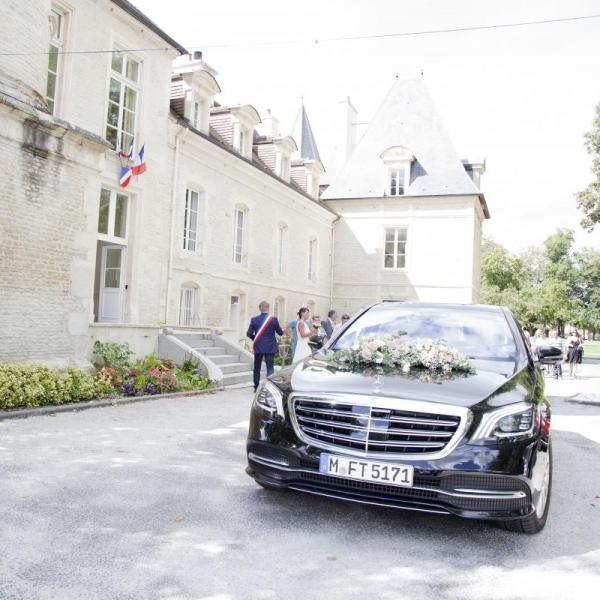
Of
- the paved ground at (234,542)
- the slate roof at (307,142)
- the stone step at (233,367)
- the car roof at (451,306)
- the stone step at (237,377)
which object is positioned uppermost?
the slate roof at (307,142)

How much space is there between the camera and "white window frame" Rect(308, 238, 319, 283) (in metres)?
25.9

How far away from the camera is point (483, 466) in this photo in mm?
3223

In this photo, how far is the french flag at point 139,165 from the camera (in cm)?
1361

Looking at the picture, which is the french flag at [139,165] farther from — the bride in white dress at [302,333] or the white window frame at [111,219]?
the bride in white dress at [302,333]

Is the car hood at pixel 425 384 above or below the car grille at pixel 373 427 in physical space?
above

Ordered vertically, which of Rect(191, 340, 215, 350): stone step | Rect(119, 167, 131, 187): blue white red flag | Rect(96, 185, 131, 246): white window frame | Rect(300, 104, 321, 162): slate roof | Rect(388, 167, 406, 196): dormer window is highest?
Rect(300, 104, 321, 162): slate roof

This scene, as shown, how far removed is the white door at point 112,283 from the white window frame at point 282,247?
29.7 ft

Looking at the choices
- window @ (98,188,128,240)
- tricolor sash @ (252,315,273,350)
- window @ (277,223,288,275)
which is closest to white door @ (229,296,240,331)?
window @ (277,223,288,275)

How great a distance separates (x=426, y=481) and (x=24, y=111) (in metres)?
8.31

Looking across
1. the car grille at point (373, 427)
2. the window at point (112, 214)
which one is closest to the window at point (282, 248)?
the window at point (112, 214)

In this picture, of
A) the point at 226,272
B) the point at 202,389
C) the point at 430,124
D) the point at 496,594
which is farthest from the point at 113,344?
the point at 430,124

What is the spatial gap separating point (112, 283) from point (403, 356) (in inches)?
449

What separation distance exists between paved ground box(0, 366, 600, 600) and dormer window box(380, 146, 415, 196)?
75.3ft

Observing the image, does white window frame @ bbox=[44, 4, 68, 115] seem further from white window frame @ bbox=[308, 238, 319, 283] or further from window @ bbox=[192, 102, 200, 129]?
white window frame @ bbox=[308, 238, 319, 283]
